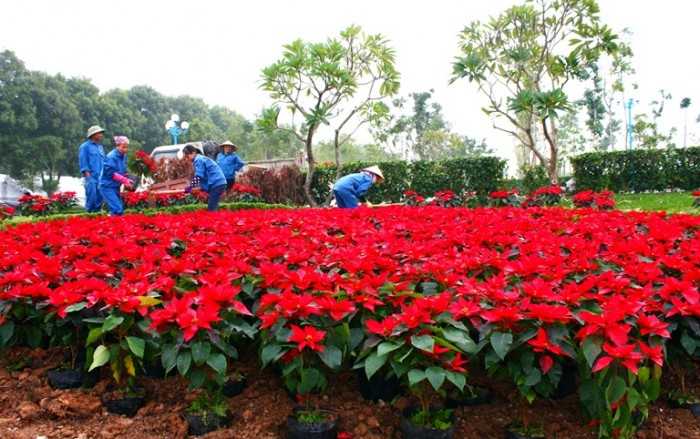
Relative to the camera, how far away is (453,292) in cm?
247

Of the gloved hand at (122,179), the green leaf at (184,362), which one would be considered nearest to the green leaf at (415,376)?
the green leaf at (184,362)

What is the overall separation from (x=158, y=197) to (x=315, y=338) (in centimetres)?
1029

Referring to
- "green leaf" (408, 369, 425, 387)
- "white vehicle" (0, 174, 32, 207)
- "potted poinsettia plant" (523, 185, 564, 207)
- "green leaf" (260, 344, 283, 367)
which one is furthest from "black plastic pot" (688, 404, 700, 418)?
"white vehicle" (0, 174, 32, 207)

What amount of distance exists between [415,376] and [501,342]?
0.32m

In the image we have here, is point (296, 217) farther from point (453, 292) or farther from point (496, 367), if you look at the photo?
point (496, 367)

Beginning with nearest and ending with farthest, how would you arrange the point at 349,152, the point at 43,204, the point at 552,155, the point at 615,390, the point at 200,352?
the point at 615,390, the point at 200,352, the point at 43,204, the point at 552,155, the point at 349,152

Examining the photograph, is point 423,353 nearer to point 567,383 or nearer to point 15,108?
point 567,383

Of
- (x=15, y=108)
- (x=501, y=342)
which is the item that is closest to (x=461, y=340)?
(x=501, y=342)

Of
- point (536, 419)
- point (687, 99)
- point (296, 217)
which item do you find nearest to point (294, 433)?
point (536, 419)

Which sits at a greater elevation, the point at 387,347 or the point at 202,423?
the point at 387,347

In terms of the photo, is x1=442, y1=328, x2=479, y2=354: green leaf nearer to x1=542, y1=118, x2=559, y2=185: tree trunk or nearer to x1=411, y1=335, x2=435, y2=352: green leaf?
x1=411, y1=335, x2=435, y2=352: green leaf

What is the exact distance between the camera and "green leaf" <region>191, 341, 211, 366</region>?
2012mm

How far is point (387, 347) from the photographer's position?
6.33ft

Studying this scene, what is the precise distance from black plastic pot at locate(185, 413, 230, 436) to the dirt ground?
1.3 inches
